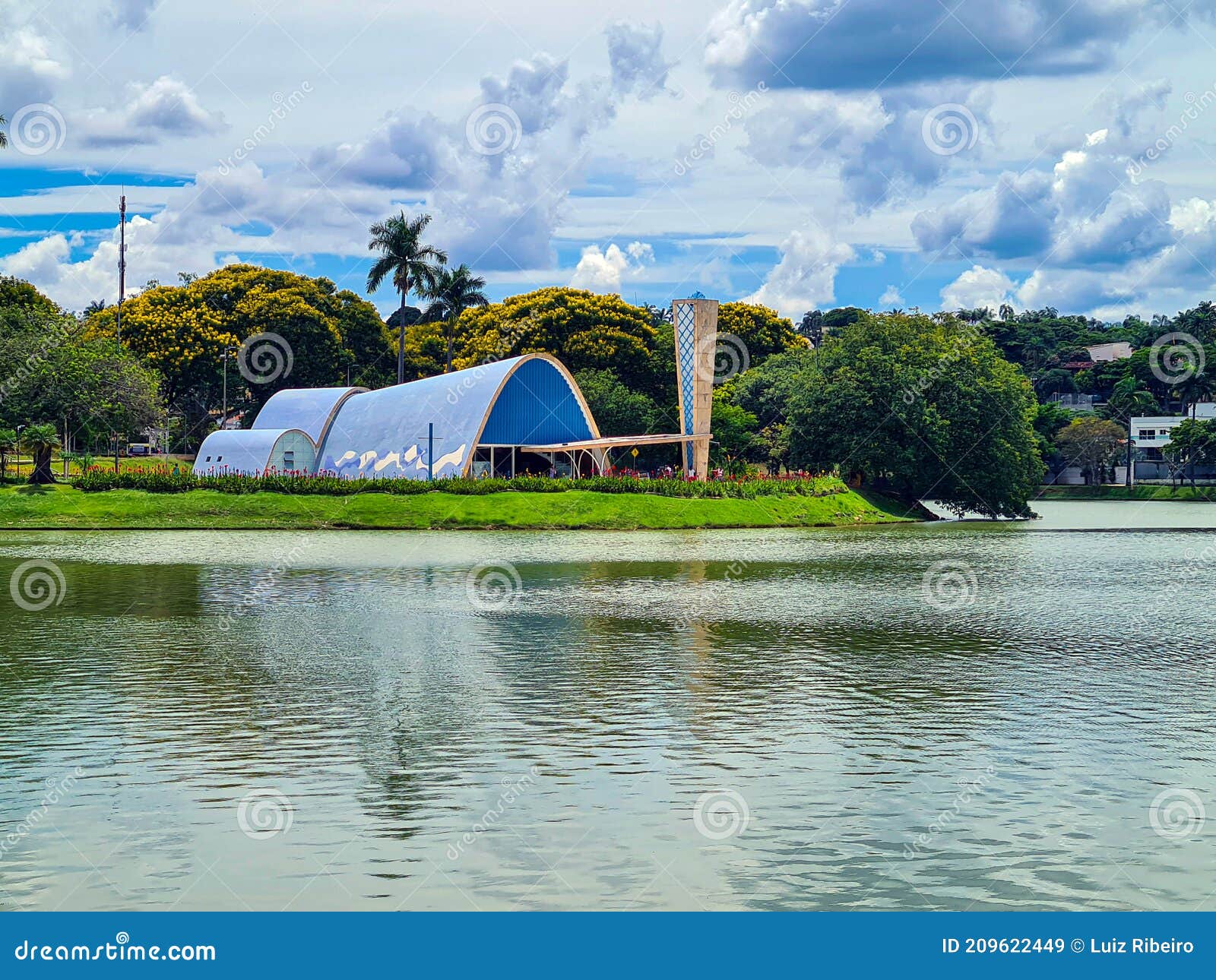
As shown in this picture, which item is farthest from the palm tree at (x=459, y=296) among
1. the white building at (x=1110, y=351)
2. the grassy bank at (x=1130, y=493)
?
the white building at (x=1110, y=351)

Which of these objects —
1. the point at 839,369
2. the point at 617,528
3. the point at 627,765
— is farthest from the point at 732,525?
the point at 627,765

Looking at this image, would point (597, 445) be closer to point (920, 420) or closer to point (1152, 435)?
point (920, 420)

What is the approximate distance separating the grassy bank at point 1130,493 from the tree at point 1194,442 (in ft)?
4.83

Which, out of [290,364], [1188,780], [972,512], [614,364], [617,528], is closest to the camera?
[1188,780]

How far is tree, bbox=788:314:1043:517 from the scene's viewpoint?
233 ft

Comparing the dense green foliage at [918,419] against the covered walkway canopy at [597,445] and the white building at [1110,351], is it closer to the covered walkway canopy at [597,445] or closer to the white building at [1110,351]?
the covered walkway canopy at [597,445]

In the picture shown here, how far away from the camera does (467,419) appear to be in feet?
220

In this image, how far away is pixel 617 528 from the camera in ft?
185

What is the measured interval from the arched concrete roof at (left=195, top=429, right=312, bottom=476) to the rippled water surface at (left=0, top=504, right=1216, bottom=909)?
47539 mm

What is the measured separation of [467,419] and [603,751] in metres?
54.8

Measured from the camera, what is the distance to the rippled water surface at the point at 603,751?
930 centimetres

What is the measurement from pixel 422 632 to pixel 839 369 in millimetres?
53693
